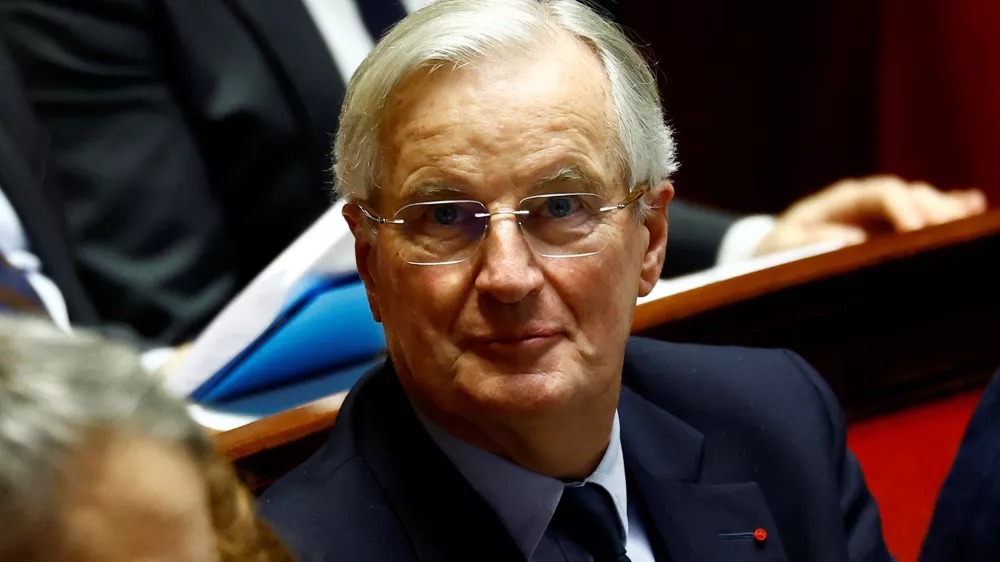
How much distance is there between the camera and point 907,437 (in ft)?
5.55

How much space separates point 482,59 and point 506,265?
179 mm

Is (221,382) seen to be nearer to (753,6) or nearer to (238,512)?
(238,512)

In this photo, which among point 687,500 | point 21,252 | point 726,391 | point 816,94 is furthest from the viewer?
point 816,94

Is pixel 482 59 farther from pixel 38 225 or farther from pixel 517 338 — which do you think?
pixel 38 225

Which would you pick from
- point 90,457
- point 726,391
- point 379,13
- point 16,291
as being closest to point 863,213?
point 726,391

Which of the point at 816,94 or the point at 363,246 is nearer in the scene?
the point at 363,246

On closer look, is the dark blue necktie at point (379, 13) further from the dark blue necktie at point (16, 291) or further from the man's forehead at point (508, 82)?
the man's forehead at point (508, 82)

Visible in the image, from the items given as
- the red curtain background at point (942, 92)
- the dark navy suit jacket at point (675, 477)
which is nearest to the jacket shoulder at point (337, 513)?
the dark navy suit jacket at point (675, 477)

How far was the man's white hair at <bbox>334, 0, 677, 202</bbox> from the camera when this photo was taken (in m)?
0.93

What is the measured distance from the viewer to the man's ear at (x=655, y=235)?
3.48 ft

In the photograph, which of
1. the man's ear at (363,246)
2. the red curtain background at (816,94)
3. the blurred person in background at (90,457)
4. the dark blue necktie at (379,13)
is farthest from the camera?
the red curtain background at (816,94)

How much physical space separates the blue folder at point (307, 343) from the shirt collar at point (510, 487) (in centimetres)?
25

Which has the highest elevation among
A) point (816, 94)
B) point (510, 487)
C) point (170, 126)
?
point (170, 126)

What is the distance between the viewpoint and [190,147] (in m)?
1.71
